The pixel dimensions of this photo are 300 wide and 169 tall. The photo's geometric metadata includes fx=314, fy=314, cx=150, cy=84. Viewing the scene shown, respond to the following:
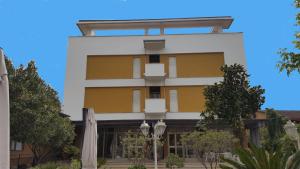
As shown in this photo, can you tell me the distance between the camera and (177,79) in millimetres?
32312

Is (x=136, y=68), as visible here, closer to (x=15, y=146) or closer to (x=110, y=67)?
(x=110, y=67)

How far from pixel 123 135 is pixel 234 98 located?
14.2m

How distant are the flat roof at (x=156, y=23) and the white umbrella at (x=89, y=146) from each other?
23.0 metres

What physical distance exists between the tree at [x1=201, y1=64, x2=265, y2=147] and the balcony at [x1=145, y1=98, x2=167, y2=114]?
1099 cm

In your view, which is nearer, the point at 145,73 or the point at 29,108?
the point at 29,108

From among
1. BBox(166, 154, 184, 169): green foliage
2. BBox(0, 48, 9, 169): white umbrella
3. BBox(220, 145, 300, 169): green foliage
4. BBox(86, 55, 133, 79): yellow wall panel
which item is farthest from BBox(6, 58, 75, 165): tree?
BBox(86, 55, 133, 79): yellow wall panel

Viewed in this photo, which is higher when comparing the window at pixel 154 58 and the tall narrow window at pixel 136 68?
the window at pixel 154 58

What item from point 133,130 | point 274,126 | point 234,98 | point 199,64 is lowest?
point 133,130

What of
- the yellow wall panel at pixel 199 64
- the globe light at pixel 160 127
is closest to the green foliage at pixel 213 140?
the globe light at pixel 160 127

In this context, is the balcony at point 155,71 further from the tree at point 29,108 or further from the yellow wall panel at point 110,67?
the tree at point 29,108

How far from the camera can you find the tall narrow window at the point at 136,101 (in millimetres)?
31641

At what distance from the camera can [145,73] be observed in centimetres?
3162

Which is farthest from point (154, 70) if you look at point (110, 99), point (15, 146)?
point (15, 146)

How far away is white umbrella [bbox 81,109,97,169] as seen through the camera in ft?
37.9
